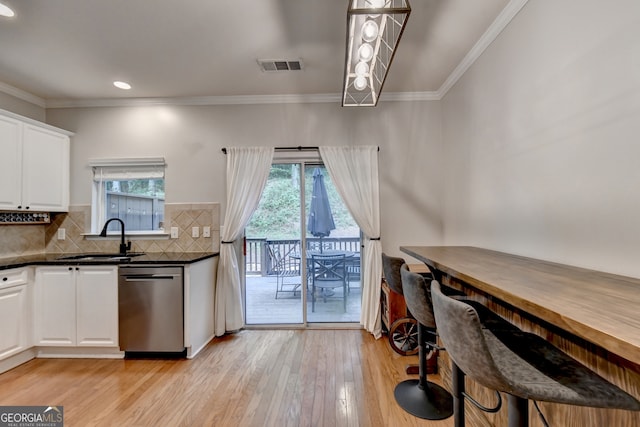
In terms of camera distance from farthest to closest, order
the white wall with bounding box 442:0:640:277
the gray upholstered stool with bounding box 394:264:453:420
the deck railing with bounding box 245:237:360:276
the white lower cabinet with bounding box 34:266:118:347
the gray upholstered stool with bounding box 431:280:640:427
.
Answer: the deck railing with bounding box 245:237:360:276 < the white lower cabinet with bounding box 34:266:118:347 < the gray upholstered stool with bounding box 394:264:453:420 < the white wall with bounding box 442:0:640:277 < the gray upholstered stool with bounding box 431:280:640:427

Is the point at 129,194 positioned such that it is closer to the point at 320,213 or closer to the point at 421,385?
the point at 320,213

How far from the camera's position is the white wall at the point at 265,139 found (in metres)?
3.36

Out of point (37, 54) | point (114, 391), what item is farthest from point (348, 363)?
point (37, 54)

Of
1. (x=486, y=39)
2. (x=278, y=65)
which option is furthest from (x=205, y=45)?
(x=486, y=39)

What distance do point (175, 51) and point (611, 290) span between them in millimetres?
3201

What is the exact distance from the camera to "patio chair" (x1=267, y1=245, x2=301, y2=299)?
3.50 metres

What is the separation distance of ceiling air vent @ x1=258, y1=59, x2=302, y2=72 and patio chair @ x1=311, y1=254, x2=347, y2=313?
6.72ft

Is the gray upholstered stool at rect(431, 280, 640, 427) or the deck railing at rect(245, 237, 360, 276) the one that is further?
the deck railing at rect(245, 237, 360, 276)

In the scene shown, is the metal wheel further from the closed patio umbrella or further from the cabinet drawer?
the cabinet drawer

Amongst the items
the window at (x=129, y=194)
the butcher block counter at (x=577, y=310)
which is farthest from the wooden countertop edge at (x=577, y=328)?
the window at (x=129, y=194)

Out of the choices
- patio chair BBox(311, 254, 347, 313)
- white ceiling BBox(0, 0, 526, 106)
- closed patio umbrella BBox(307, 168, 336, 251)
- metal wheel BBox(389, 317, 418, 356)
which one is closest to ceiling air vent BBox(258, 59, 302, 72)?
white ceiling BBox(0, 0, 526, 106)

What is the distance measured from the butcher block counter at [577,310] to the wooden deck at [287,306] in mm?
1929

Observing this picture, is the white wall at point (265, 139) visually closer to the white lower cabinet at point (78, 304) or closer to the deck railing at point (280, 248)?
the deck railing at point (280, 248)

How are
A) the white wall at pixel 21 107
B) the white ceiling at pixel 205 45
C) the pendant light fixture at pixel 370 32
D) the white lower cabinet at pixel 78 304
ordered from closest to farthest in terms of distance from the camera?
the pendant light fixture at pixel 370 32, the white ceiling at pixel 205 45, the white lower cabinet at pixel 78 304, the white wall at pixel 21 107
